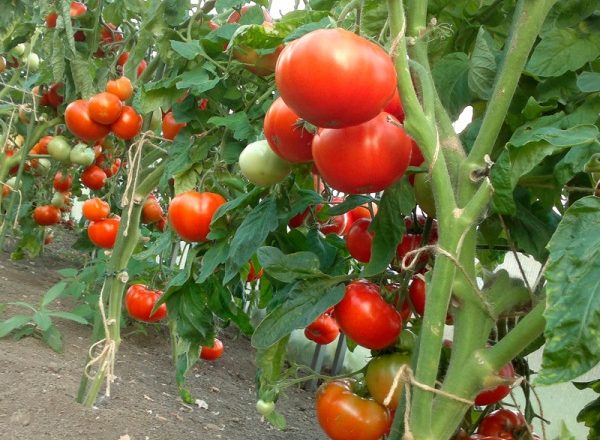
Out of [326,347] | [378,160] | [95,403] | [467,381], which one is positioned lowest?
[326,347]

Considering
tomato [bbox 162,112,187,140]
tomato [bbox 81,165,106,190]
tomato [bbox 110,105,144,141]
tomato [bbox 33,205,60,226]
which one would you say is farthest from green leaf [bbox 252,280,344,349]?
tomato [bbox 33,205,60,226]

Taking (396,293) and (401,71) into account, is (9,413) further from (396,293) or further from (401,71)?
(401,71)

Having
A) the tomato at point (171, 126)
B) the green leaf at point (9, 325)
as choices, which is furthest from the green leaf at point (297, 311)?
the green leaf at point (9, 325)

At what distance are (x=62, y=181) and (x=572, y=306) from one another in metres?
2.22

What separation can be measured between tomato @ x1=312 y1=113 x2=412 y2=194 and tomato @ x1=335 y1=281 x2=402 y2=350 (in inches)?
Answer: 6.3

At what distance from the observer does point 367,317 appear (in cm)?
66

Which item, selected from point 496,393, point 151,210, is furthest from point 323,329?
point 151,210

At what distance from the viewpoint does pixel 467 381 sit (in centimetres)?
47

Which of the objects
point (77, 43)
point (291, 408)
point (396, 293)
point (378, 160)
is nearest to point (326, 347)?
point (291, 408)

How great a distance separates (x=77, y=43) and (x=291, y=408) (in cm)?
139

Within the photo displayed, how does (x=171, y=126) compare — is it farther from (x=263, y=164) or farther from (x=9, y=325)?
(x=9, y=325)

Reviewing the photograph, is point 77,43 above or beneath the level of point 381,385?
above

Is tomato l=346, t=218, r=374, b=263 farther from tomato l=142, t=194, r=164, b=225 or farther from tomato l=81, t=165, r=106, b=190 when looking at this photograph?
tomato l=81, t=165, r=106, b=190

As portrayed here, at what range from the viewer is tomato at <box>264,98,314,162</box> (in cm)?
60
